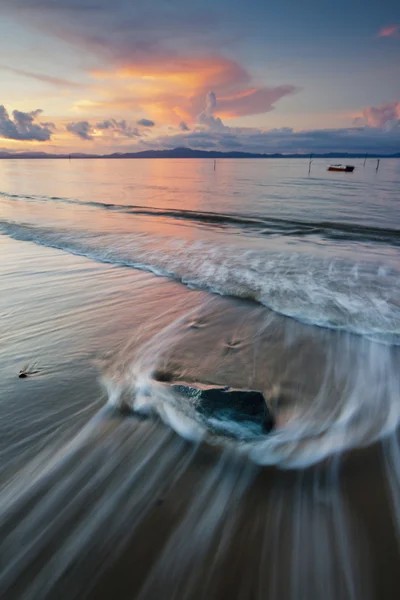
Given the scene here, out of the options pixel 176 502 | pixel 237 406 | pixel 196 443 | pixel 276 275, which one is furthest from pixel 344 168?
pixel 176 502

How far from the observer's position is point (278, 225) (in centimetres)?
1554

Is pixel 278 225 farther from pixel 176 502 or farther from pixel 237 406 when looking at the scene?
pixel 176 502

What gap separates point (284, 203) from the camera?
23.4 m

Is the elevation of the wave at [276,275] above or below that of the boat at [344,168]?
below

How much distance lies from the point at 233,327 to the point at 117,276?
12.2ft

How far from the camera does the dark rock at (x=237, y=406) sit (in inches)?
113

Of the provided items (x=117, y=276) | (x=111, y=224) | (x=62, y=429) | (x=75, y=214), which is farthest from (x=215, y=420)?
(x=75, y=214)

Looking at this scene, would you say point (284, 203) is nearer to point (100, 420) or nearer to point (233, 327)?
point (233, 327)

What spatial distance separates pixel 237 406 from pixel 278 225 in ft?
45.7

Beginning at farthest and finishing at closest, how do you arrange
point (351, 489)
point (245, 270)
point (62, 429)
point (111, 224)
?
point (111, 224)
point (245, 270)
point (62, 429)
point (351, 489)

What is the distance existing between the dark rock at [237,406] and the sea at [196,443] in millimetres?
28

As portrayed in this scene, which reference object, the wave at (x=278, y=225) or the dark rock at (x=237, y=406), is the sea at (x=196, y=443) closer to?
the dark rock at (x=237, y=406)

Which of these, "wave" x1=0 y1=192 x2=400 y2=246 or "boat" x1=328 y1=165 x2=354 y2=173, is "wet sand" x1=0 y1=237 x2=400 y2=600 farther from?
"boat" x1=328 y1=165 x2=354 y2=173

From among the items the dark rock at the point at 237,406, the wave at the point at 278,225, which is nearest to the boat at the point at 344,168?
the wave at the point at 278,225
